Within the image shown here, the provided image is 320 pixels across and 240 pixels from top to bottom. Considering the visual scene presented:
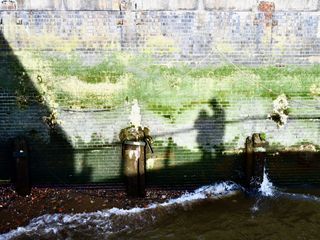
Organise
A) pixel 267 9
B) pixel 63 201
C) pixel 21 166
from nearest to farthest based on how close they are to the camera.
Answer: pixel 267 9
pixel 21 166
pixel 63 201

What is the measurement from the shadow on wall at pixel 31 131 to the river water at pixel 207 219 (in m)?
1.21

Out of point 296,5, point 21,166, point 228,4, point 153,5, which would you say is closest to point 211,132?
point 228,4

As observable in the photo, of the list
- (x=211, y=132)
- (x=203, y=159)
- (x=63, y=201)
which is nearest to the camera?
(x=63, y=201)

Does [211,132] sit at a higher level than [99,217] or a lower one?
higher

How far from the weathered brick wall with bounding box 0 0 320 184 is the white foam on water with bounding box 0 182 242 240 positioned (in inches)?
13.5

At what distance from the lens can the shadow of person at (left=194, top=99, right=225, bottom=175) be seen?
33.2ft

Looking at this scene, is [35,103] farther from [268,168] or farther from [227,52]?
[268,168]

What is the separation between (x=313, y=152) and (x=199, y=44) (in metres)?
3.98

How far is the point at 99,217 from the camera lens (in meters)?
9.65

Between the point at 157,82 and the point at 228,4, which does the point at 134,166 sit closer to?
the point at 157,82

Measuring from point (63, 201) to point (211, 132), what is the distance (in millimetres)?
4003

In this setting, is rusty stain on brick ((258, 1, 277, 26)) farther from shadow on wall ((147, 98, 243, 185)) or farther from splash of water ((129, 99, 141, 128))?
splash of water ((129, 99, 141, 128))

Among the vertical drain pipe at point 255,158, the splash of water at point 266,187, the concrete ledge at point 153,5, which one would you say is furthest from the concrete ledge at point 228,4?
the splash of water at point 266,187

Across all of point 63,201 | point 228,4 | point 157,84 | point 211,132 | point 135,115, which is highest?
point 228,4
